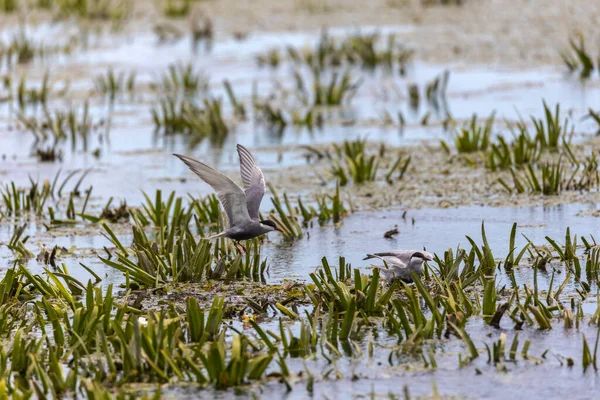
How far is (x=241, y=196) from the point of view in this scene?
5496 millimetres

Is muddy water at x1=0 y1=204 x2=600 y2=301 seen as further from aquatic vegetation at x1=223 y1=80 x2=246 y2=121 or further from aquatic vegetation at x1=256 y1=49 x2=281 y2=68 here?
aquatic vegetation at x1=256 y1=49 x2=281 y2=68

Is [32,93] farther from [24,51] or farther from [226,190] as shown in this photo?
[226,190]

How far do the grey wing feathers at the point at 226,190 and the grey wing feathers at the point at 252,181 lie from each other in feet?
0.36

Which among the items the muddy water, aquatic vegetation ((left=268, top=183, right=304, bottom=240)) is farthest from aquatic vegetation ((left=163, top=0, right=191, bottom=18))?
aquatic vegetation ((left=268, top=183, right=304, bottom=240))

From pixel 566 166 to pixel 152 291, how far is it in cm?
420

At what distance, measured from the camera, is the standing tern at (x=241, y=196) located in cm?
541

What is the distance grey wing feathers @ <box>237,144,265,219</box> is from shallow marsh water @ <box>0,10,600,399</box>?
447mm

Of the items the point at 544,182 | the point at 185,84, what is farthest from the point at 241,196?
the point at 185,84

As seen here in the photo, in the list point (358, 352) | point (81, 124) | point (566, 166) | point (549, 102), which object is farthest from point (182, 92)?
point (358, 352)

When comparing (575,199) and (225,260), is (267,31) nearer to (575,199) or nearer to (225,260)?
(575,199)

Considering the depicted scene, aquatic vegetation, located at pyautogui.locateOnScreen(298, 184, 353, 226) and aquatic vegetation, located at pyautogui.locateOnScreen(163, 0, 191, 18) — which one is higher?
aquatic vegetation, located at pyautogui.locateOnScreen(163, 0, 191, 18)

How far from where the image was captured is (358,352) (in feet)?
14.6

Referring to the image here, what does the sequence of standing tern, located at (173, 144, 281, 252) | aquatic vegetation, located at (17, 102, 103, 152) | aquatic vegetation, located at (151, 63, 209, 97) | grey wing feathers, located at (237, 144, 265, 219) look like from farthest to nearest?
aquatic vegetation, located at (151, 63, 209, 97)
aquatic vegetation, located at (17, 102, 103, 152)
grey wing feathers, located at (237, 144, 265, 219)
standing tern, located at (173, 144, 281, 252)

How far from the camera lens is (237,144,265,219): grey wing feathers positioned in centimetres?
566
